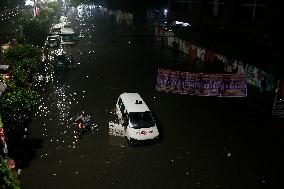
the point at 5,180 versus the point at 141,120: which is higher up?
the point at 5,180

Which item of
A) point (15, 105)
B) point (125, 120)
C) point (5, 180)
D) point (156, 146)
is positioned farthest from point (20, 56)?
point (5, 180)

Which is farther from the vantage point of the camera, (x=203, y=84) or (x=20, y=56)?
(x=20, y=56)

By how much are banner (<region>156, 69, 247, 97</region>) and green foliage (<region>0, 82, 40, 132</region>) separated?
11616mm

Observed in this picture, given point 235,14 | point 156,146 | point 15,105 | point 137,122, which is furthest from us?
point 235,14

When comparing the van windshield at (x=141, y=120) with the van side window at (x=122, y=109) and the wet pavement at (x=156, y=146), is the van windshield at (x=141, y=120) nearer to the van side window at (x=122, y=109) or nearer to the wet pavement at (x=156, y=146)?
the van side window at (x=122, y=109)

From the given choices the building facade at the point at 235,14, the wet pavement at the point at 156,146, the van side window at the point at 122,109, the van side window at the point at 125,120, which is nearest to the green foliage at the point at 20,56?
the wet pavement at the point at 156,146

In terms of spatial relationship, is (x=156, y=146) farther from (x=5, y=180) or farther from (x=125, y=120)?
(x=5, y=180)

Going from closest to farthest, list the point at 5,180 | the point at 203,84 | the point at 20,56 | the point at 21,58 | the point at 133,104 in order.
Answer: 1. the point at 5,180
2. the point at 133,104
3. the point at 203,84
4. the point at 20,56
5. the point at 21,58

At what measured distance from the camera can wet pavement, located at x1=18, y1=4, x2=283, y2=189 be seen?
14938 millimetres

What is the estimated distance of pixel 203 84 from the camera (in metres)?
24.1

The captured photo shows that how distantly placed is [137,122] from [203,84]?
8.42 meters

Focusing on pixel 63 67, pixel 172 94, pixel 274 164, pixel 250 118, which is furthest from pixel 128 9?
pixel 274 164

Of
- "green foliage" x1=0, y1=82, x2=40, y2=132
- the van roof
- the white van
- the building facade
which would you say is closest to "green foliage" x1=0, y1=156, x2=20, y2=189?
"green foliage" x1=0, y1=82, x2=40, y2=132

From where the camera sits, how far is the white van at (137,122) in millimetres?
17703
